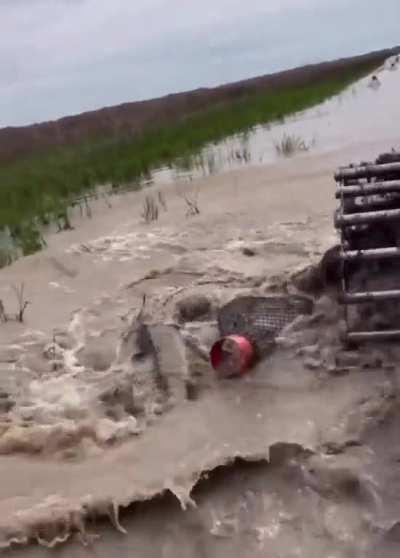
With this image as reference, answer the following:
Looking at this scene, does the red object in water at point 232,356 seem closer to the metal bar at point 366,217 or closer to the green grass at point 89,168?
the metal bar at point 366,217

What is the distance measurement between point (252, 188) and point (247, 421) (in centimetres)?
582

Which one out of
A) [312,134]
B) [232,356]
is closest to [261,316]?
[232,356]

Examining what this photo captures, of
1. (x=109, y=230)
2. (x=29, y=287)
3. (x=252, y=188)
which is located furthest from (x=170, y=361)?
(x=252, y=188)

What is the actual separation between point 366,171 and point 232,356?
125cm

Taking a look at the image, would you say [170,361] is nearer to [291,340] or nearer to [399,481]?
[291,340]

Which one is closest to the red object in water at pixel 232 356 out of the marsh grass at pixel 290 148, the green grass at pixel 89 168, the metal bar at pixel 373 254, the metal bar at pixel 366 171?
the metal bar at pixel 373 254

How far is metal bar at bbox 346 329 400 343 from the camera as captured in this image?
370cm

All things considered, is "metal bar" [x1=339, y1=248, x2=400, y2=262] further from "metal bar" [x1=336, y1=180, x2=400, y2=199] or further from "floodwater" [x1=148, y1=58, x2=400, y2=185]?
"floodwater" [x1=148, y1=58, x2=400, y2=185]

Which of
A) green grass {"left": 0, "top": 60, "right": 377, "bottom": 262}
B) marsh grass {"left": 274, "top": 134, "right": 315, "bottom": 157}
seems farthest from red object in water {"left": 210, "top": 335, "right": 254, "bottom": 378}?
marsh grass {"left": 274, "top": 134, "right": 315, "bottom": 157}

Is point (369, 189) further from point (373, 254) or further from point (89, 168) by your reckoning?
point (89, 168)

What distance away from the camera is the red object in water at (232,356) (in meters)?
4.03

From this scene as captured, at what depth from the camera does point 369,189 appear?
4.25m

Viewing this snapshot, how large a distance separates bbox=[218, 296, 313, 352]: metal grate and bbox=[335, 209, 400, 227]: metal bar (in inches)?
24.9

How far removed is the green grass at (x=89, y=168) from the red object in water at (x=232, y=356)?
3629mm
